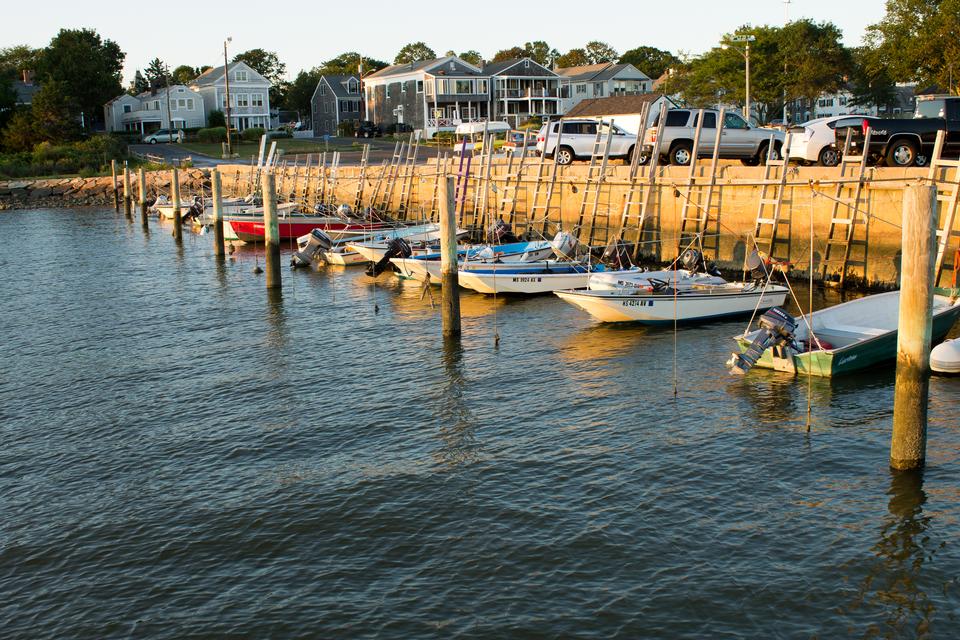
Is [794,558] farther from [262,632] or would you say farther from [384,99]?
[384,99]

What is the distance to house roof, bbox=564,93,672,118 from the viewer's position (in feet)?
253

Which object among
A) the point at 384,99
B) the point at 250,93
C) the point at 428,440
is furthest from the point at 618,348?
the point at 250,93

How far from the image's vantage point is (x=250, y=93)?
117m

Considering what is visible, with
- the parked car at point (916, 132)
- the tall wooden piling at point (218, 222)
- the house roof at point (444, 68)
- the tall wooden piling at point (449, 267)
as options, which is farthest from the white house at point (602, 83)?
the tall wooden piling at point (449, 267)

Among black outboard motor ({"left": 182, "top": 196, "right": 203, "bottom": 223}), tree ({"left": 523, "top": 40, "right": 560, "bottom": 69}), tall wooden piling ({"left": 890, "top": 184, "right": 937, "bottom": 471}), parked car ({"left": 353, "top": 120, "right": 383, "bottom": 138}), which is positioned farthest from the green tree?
tall wooden piling ({"left": 890, "top": 184, "right": 937, "bottom": 471})

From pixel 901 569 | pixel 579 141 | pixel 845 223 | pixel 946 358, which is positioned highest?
pixel 579 141

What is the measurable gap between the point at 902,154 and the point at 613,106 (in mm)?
52026

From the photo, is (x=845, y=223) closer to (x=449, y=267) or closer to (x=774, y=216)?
(x=774, y=216)

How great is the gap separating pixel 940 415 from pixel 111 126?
12026 cm

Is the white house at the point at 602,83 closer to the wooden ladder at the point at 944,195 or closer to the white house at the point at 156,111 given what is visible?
the white house at the point at 156,111

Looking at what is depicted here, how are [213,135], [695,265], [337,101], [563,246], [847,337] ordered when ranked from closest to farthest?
[847,337] < [695,265] < [563,246] < [213,135] < [337,101]

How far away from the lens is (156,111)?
117000mm

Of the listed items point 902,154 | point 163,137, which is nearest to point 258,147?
point 163,137

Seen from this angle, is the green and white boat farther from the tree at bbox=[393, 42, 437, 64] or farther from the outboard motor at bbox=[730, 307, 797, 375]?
the tree at bbox=[393, 42, 437, 64]
